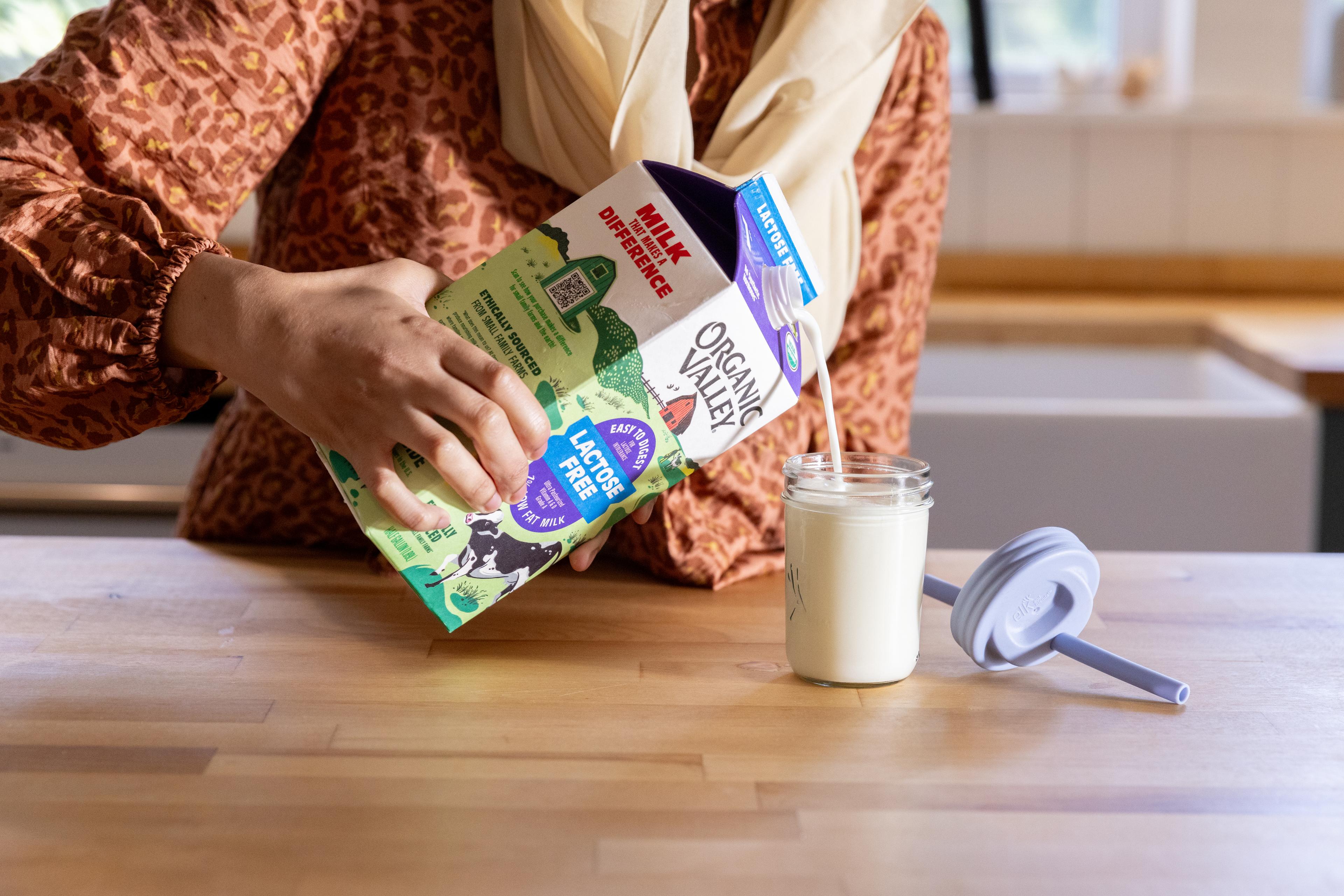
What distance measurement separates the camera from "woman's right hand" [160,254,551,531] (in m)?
0.61

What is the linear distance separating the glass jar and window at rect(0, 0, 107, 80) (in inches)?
89.5

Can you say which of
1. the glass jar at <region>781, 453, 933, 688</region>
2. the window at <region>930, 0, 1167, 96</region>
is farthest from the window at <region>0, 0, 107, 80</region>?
the glass jar at <region>781, 453, 933, 688</region>

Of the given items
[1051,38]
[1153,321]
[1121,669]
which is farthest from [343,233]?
[1051,38]

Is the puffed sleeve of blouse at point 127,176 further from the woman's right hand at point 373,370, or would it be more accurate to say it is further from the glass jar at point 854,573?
the glass jar at point 854,573

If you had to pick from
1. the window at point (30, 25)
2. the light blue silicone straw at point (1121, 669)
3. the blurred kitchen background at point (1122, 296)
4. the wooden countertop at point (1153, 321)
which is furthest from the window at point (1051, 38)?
the light blue silicone straw at point (1121, 669)

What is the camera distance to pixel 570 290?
0.62 meters

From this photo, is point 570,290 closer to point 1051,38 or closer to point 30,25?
point 30,25

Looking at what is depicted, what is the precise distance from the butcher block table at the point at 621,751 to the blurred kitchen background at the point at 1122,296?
93 cm

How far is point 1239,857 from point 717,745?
23 cm

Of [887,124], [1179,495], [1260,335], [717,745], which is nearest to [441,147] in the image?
[887,124]

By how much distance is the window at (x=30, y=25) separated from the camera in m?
2.41

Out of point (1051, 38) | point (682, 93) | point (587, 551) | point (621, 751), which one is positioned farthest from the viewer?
point (1051, 38)

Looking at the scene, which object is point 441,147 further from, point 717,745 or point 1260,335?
point 1260,335

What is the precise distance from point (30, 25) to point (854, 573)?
239cm
